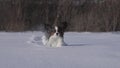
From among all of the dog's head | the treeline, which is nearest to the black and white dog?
the dog's head

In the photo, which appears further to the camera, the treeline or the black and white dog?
the treeline

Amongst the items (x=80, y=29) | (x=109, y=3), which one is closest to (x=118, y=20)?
(x=109, y=3)

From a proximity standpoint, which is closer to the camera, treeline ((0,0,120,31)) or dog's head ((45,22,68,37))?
dog's head ((45,22,68,37))

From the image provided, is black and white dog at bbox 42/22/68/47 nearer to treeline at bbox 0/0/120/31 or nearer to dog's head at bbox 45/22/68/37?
dog's head at bbox 45/22/68/37

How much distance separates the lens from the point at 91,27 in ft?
58.1

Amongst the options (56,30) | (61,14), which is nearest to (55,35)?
(56,30)

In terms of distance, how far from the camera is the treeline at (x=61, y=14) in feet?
58.6

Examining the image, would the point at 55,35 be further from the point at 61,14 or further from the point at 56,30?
the point at 61,14

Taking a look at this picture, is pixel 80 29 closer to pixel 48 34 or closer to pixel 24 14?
pixel 24 14

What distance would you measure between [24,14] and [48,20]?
4.01 feet

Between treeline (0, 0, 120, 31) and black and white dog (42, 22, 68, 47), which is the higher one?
black and white dog (42, 22, 68, 47)

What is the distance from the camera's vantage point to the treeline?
1786 cm

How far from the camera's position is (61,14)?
64.4ft

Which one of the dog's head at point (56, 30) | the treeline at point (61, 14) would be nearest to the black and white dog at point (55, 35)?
the dog's head at point (56, 30)
